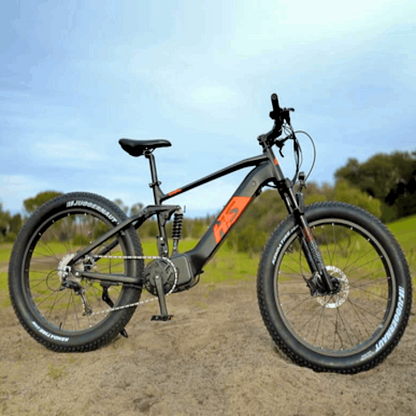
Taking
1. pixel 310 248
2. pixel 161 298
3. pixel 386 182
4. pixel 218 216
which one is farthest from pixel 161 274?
pixel 386 182

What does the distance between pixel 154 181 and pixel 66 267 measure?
1136mm

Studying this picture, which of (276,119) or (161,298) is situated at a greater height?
(276,119)

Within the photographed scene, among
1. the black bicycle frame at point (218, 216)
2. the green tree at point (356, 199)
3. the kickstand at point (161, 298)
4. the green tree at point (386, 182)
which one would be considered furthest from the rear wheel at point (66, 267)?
the green tree at point (386, 182)

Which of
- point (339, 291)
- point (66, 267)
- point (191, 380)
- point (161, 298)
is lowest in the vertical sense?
point (191, 380)

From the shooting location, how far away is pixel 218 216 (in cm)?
366

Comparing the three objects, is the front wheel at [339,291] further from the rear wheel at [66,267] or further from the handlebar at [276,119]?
the rear wheel at [66,267]

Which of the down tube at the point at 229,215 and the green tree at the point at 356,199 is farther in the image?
the green tree at the point at 356,199

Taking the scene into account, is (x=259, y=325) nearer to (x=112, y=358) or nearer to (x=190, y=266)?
(x=190, y=266)

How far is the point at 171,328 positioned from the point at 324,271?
172 centimetres

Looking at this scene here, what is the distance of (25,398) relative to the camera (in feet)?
Answer: 8.54

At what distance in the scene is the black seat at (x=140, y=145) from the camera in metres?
3.61

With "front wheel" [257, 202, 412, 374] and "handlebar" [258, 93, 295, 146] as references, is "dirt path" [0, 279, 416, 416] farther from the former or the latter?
"handlebar" [258, 93, 295, 146]

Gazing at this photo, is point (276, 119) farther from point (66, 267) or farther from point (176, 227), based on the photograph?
point (66, 267)

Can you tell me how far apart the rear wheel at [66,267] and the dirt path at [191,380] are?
0.18 m
